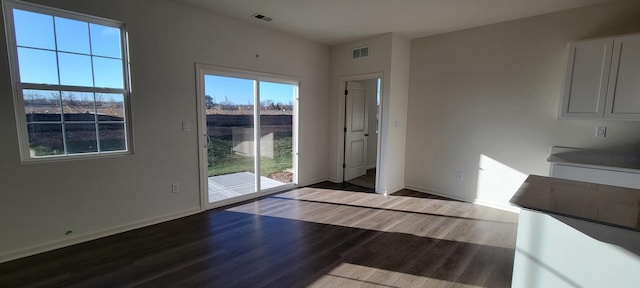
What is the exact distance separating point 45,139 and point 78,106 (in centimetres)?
42

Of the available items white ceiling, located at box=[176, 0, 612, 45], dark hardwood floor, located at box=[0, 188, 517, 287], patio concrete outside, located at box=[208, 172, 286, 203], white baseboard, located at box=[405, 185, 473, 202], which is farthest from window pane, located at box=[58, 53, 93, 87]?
white baseboard, located at box=[405, 185, 473, 202]

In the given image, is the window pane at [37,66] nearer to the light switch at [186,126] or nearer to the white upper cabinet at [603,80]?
the light switch at [186,126]

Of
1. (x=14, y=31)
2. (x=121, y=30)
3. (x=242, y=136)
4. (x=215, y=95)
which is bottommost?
(x=242, y=136)

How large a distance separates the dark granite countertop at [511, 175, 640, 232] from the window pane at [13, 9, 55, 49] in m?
4.08

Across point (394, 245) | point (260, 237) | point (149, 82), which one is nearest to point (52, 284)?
point (260, 237)

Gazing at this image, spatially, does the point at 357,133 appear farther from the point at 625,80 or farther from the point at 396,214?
the point at 625,80

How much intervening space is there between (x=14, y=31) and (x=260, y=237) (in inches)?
117

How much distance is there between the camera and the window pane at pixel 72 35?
105 inches

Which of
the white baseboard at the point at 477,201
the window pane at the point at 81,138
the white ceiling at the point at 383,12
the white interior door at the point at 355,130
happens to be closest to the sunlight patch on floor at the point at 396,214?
the white baseboard at the point at 477,201

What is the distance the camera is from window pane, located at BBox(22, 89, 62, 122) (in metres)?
2.55

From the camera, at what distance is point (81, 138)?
2855 mm

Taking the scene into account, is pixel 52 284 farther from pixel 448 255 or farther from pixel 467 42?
pixel 467 42

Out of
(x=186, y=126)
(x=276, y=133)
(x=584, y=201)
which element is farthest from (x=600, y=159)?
(x=186, y=126)

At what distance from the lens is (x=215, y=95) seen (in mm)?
3797
